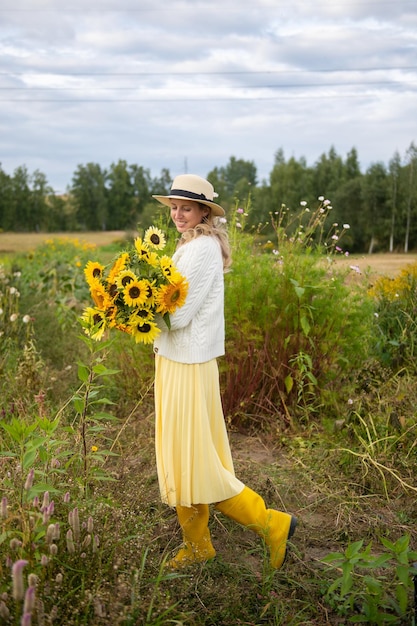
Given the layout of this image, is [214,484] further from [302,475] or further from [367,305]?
[367,305]

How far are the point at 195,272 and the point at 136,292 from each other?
266mm

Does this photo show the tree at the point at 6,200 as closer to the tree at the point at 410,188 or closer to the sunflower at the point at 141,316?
the tree at the point at 410,188

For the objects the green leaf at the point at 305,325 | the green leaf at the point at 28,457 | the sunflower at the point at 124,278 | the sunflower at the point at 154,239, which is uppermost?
the sunflower at the point at 154,239

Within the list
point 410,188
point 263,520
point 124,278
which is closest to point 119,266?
point 124,278

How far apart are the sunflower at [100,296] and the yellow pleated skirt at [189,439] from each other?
35 cm

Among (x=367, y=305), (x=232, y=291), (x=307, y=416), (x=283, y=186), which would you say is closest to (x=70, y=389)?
(x=232, y=291)

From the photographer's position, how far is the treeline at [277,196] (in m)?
22.7

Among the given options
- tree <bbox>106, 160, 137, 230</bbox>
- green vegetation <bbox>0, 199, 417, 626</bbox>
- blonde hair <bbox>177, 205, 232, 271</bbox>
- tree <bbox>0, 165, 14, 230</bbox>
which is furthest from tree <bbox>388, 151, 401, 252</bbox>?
blonde hair <bbox>177, 205, 232, 271</bbox>

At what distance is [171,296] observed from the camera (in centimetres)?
247

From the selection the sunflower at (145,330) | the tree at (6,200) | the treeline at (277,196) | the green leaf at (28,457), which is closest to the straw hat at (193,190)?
the sunflower at (145,330)

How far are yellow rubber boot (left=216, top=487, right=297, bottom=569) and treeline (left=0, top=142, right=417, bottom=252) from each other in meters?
18.2

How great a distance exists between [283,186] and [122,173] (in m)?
7.05

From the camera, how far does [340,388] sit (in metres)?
4.52

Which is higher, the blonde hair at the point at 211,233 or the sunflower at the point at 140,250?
the blonde hair at the point at 211,233
